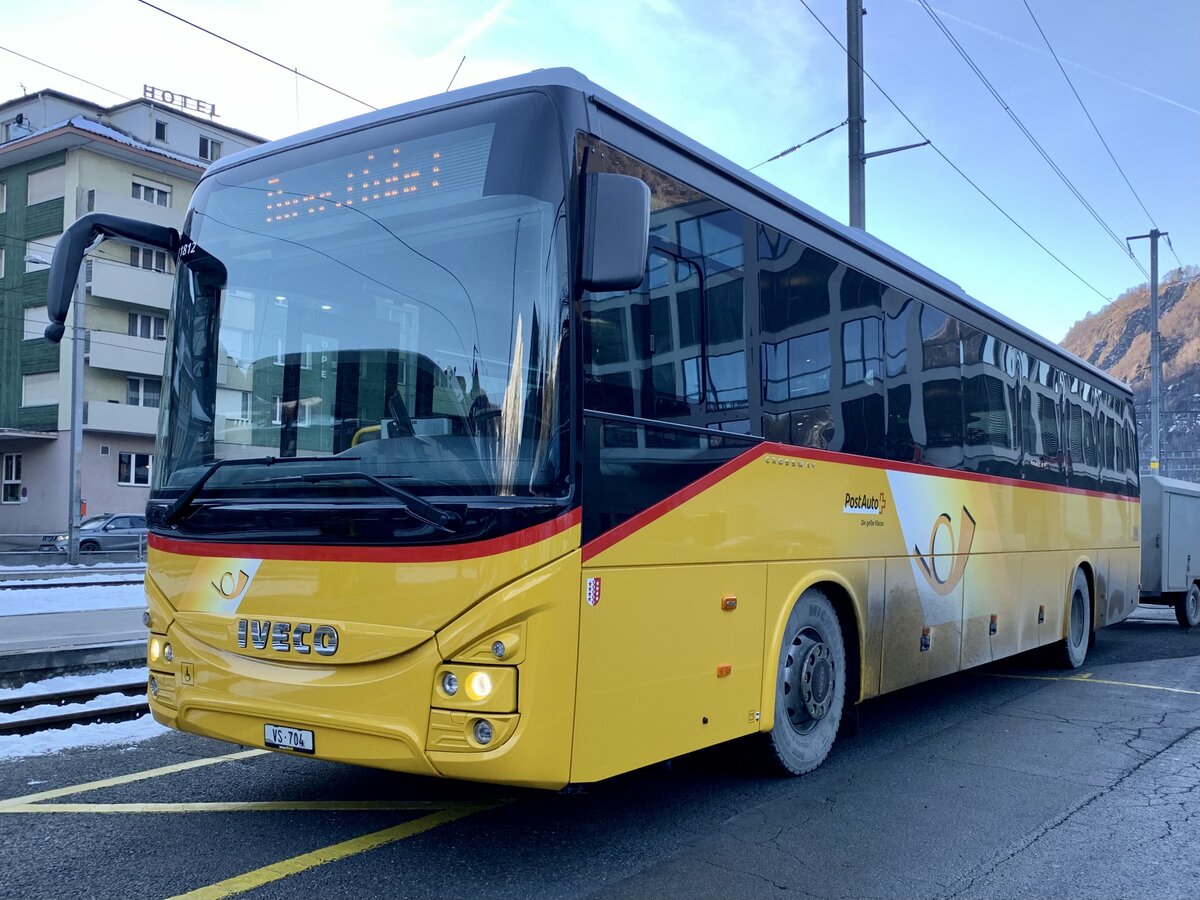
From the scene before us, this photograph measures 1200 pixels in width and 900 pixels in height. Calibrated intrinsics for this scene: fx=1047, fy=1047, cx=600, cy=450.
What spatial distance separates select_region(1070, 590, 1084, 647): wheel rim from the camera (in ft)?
35.8

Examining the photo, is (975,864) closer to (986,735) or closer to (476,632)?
(476,632)

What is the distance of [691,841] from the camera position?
Answer: 4.91 m

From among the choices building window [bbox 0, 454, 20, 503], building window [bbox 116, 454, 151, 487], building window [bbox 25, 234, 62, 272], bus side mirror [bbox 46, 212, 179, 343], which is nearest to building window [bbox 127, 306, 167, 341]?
building window [bbox 25, 234, 62, 272]

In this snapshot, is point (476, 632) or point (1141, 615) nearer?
point (476, 632)

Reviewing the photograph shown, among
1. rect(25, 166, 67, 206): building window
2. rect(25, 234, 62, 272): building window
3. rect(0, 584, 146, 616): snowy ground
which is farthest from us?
rect(25, 234, 62, 272): building window

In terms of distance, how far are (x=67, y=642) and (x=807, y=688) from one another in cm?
817

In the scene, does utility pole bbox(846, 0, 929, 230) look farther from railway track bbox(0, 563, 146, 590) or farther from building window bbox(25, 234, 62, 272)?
building window bbox(25, 234, 62, 272)

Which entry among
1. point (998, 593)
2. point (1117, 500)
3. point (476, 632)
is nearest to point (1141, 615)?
point (1117, 500)

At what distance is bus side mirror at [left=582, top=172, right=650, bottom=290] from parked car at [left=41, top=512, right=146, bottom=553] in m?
31.7

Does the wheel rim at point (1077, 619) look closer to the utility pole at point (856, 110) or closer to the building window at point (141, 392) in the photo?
the utility pole at point (856, 110)

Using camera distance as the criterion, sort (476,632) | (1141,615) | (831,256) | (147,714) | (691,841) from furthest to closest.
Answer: (1141,615) → (147,714) → (831,256) → (691,841) → (476,632)

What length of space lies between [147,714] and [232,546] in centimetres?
349

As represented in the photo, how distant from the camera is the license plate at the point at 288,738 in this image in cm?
441

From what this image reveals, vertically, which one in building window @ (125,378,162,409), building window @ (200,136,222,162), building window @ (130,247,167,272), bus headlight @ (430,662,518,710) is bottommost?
bus headlight @ (430,662,518,710)
